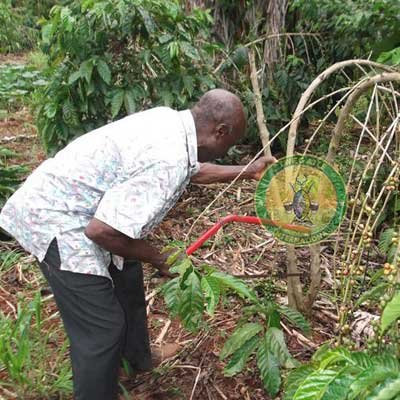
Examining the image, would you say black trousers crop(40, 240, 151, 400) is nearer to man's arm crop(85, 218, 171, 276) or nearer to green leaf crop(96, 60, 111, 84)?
man's arm crop(85, 218, 171, 276)

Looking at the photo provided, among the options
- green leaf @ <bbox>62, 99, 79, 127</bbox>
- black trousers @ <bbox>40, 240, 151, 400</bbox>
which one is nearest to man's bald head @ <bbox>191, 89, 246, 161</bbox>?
black trousers @ <bbox>40, 240, 151, 400</bbox>

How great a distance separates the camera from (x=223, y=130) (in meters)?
1.93

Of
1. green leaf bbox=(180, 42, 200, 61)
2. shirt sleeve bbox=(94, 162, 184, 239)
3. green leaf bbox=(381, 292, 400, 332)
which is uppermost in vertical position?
green leaf bbox=(180, 42, 200, 61)

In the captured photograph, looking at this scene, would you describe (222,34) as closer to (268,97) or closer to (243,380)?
(268,97)

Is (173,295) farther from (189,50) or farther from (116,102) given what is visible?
(189,50)

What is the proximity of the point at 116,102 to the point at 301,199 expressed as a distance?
1.75 metres

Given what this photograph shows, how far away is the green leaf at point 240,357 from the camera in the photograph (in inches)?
83.0

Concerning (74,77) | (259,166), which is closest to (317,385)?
(259,166)

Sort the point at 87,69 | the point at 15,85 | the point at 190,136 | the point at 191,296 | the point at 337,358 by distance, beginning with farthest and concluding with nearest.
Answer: the point at 15,85, the point at 87,69, the point at 190,136, the point at 191,296, the point at 337,358

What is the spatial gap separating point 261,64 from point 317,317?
2.68m

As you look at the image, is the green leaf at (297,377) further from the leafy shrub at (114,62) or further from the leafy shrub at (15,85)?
the leafy shrub at (15,85)

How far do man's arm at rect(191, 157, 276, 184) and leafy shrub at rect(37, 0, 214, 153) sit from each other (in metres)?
1.22

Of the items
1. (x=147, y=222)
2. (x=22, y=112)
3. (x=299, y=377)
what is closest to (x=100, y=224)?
(x=147, y=222)

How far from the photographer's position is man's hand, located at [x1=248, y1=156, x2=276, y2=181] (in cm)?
233
